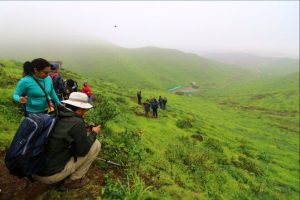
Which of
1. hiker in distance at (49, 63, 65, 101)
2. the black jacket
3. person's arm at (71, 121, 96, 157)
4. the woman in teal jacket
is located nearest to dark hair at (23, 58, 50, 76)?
the woman in teal jacket

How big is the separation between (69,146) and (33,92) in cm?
237

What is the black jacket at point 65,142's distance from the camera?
261 inches

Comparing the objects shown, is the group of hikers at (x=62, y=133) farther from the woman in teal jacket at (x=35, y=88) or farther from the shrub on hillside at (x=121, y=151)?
the shrub on hillside at (x=121, y=151)

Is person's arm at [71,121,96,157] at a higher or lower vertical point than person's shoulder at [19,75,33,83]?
lower

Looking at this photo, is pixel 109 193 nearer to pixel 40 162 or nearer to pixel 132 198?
pixel 132 198

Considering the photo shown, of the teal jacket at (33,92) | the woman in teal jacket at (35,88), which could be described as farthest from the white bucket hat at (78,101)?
the teal jacket at (33,92)

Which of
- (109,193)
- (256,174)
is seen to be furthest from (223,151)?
(109,193)

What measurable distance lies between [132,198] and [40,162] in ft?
8.20

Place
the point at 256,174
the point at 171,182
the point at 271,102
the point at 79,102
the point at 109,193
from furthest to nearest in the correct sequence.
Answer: the point at 271,102 → the point at 256,174 → the point at 171,182 → the point at 109,193 → the point at 79,102

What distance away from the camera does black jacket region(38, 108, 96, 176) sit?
662 centimetres

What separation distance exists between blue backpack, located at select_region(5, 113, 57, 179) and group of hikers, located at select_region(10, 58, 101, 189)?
19cm

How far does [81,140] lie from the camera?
6855mm

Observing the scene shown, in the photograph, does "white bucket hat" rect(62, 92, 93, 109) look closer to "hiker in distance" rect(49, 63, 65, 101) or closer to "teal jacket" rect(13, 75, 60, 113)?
"teal jacket" rect(13, 75, 60, 113)

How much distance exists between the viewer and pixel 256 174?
2006 cm
